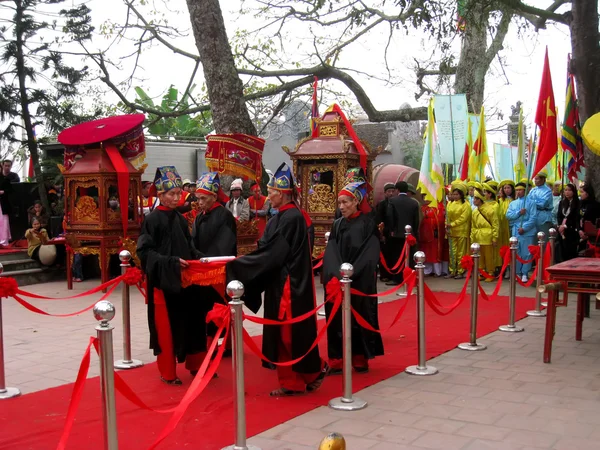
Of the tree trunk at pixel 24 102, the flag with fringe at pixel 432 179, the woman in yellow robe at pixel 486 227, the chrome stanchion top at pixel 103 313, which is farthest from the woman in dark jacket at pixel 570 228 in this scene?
the tree trunk at pixel 24 102

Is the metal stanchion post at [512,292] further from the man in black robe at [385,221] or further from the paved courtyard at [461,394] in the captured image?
the man in black robe at [385,221]

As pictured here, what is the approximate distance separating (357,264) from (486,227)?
658 cm

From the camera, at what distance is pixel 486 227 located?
11.6 m

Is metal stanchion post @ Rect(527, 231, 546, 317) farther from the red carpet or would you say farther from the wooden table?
the red carpet

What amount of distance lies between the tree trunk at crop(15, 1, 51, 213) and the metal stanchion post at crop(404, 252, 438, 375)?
397 inches

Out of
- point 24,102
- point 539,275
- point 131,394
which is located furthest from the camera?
point 24,102

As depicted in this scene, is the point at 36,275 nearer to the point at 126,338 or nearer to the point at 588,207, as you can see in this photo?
the point at 126,338

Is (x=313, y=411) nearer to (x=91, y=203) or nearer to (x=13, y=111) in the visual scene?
(x=91, y=203)

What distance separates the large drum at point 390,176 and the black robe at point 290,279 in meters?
9.60

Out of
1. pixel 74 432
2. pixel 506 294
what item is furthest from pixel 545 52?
pixel 74 432

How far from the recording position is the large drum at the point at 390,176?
48.8ft

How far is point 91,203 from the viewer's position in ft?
35.7

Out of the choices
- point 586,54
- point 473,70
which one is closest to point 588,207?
point 586,54

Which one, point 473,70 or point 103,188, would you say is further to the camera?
A: point 473,70
